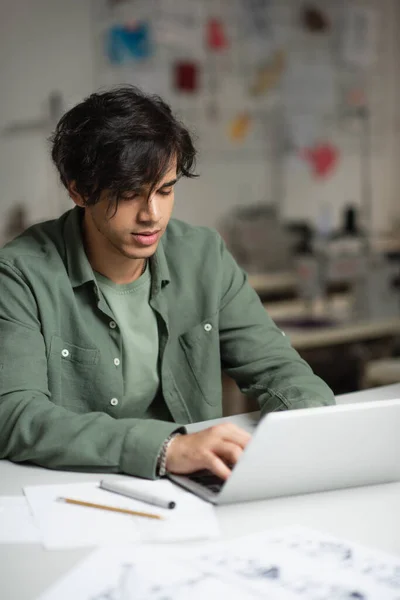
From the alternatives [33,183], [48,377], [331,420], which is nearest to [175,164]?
[48,377]

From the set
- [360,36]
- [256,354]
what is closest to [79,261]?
[256,354]

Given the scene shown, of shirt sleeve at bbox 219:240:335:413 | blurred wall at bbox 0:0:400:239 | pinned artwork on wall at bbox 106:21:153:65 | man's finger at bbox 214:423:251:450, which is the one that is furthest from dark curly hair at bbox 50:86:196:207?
pinned artwork on wall at bbox 106:21:153:65

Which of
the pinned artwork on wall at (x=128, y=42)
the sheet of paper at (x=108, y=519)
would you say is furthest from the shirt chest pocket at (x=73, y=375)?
the pinned artwork on wall at (x=128, y=42)

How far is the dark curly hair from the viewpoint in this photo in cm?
153

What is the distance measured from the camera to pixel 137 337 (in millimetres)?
1739

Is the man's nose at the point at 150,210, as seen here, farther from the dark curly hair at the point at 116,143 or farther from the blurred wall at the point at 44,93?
the blurred wall at the point at 44,93

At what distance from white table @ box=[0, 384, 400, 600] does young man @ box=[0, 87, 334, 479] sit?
59mm

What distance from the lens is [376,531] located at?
1138 mm

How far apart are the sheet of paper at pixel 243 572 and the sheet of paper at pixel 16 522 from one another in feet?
0.35

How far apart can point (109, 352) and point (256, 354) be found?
11.9 inches

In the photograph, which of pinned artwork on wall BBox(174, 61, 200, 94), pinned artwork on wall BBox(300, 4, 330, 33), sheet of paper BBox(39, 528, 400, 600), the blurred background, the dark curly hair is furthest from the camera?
pinned artwork on wall BBox(300, 4, 330, 33)

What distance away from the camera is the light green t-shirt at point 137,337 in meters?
1.72

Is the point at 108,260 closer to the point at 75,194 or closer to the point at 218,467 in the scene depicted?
the point at 75,194

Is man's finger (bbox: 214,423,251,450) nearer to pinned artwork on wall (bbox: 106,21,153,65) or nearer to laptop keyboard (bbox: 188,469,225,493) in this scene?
laptop keyboard (bbox: 188,469,225,493)
